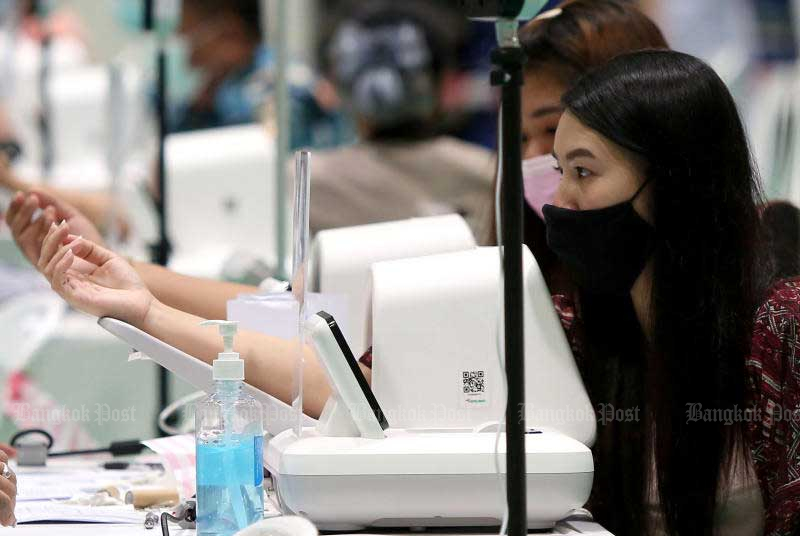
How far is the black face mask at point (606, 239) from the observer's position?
1416 millimetres

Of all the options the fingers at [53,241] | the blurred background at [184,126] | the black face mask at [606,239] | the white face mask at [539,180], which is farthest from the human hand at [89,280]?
the blurred background at [184,126]

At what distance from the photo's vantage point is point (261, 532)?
3.59ft

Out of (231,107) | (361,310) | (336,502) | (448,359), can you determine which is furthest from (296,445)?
(231,107)

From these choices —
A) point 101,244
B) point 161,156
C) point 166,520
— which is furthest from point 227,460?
point 161,156

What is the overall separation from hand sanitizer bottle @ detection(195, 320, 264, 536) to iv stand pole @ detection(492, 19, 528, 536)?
1.04ft

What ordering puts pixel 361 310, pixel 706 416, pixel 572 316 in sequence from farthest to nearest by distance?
pixel 361 310, pixel 572 316, pixel 706 416

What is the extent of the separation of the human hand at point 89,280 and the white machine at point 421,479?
0.26 m

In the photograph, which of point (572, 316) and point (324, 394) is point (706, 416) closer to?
point (572, 316)

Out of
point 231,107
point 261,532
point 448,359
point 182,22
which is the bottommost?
point 261,532

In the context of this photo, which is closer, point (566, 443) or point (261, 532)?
point (261, 532)

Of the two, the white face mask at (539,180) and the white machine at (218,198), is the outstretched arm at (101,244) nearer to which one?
the white face mask at (539,180)

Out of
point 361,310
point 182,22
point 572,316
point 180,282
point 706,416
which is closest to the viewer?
point 706,416

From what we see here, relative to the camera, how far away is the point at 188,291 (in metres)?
1.77

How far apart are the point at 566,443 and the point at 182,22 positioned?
12.4ft
